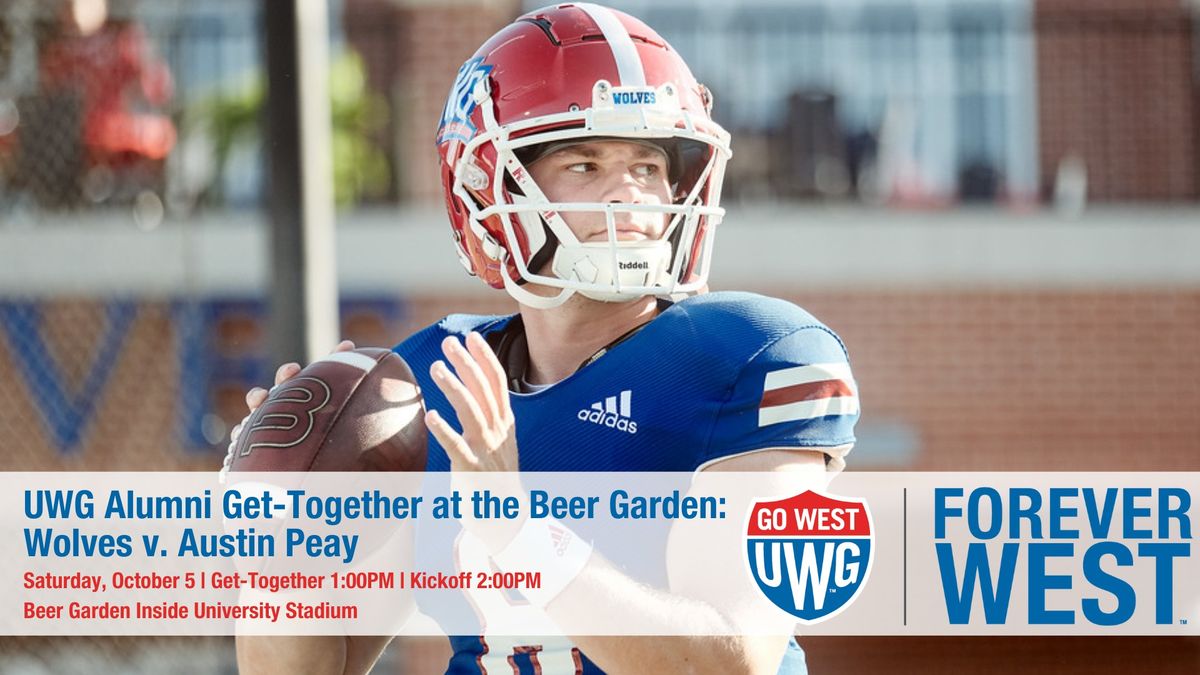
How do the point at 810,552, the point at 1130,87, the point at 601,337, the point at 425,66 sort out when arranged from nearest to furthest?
the point at 810,552 < the point at 601,337 < the point at 425,66 < the point at 1130,87

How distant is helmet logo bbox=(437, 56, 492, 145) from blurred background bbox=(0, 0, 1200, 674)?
394cm

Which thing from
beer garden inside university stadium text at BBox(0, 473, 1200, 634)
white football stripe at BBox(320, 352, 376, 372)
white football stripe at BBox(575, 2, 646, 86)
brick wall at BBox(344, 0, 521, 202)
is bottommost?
beer garden inside university stadium text at BBox(0, 473, 1200, 634)

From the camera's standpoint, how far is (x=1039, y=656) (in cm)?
629

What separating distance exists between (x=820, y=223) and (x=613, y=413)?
222 inches

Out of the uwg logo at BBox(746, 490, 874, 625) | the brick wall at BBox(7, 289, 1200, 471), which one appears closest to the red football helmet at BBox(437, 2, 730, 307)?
the uwg logo at BBox(746, 490, 874, 625)

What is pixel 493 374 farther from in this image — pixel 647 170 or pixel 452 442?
pixel 647 170

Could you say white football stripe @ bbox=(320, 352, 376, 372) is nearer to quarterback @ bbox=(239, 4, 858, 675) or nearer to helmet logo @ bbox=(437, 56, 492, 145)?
quarterback @ bbox=(239, 4, 858, 675)

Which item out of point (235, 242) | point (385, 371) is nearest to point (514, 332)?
point (385, 371)

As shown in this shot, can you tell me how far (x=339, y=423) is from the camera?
1853 mm

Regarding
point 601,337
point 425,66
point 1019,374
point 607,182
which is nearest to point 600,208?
point 607,182

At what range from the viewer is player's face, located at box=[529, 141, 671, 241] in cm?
192

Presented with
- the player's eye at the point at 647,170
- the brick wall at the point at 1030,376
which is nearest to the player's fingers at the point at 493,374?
the player's eye at the point at 647,170

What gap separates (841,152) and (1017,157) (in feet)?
3.43

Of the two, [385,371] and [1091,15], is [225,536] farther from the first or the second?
[1091,15]
